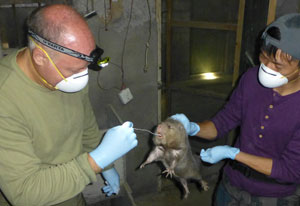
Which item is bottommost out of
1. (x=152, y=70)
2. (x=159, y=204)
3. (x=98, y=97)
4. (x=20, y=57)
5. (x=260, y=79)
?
(x=159, y=204)

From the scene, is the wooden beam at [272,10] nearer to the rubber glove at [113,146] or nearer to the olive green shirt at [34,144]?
the rubber glove at [113,146]

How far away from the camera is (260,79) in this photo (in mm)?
2168

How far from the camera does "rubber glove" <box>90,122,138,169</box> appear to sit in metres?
1.87

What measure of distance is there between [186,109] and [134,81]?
79.7 inches

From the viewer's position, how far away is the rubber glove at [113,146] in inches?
73.7

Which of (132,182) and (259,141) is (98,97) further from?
(259,141)

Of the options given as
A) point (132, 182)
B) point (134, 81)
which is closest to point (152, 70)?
point (134, 81)

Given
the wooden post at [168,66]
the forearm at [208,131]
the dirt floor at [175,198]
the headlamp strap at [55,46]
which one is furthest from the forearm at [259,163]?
the wooden post at [168,66]

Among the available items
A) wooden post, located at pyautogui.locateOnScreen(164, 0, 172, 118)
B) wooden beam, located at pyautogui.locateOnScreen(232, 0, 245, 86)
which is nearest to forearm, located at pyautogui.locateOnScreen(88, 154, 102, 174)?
wooden beam, located at pyautogui.locateOnScreen(232, 0, 245, 86)

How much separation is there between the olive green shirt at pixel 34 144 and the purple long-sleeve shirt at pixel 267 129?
1.31 metres

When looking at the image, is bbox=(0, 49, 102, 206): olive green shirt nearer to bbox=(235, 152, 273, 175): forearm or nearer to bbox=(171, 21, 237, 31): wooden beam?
bbox=(235, 152, 273, 175): forearm

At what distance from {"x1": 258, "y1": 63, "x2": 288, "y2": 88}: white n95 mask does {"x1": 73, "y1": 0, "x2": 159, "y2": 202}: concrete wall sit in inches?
70.9

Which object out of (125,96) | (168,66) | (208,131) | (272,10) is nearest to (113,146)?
(208,131)

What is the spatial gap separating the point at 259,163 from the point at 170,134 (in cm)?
71
